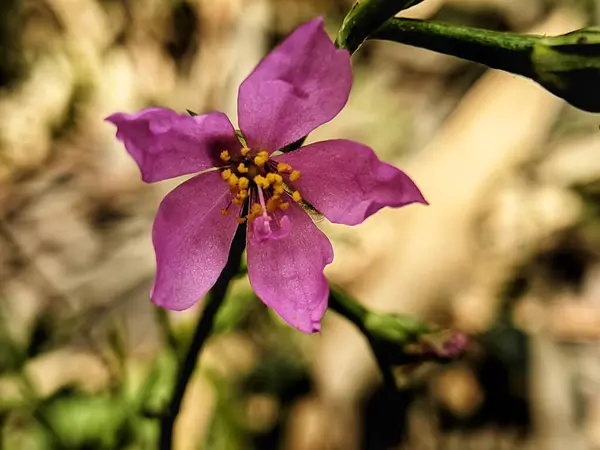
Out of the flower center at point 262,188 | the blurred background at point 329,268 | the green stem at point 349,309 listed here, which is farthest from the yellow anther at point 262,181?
the blurred background at point 329,268

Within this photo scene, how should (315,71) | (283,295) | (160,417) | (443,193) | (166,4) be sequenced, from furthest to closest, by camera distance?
(166,4) < (443,193) < (160,417) < (283,295) < (315,71)

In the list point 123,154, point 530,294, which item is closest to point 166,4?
point 123,154

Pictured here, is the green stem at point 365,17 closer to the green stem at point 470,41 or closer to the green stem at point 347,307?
the green stem at point 470,41

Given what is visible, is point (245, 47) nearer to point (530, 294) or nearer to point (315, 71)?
point (530, 294)

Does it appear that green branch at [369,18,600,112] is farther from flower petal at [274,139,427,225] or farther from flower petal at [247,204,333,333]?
flower petal at [247,204,333,333]

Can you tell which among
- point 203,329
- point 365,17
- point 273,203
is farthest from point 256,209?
point 365,17

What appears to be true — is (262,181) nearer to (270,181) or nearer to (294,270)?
(270,181)
